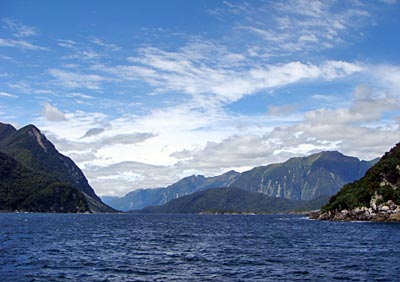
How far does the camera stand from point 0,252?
7238 cm

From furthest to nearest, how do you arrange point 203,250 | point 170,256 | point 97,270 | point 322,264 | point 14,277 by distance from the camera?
1. point 203,250
2. point 170,256
3. point 322,264
4. point 97,270
5. point 14,277

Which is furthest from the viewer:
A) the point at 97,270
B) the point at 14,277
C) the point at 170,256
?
the point at 170,256

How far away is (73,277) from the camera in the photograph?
169 ft

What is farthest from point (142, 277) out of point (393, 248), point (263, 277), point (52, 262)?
point (393, 248)

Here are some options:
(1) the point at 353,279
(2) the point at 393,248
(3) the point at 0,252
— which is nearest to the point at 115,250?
(3) the point at 0,252

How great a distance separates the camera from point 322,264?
62688 millimetres

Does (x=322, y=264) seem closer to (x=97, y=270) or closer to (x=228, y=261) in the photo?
(x=228, y=261)

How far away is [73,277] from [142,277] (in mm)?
8677

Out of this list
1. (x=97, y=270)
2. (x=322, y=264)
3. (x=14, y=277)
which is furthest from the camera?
(x=322, y=264)

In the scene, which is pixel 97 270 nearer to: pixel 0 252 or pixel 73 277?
pixel 73 277

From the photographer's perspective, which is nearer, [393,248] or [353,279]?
[353,279]

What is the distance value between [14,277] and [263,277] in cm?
3107

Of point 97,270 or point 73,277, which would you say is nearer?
point 73,277

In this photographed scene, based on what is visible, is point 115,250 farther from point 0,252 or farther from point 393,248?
point 393,248
